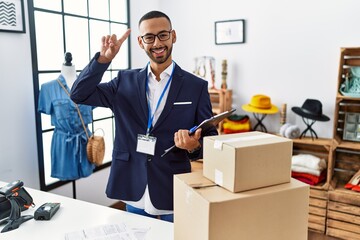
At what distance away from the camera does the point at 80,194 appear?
3.04m

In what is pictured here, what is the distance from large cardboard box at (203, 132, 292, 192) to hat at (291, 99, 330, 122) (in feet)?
6.90

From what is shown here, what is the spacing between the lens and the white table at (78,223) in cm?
129

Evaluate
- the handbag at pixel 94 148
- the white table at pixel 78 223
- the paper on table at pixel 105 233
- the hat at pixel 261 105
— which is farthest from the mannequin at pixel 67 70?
the hat at pixel 261 105

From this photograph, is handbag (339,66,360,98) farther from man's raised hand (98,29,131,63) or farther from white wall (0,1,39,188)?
white wall (0,1,39,188)

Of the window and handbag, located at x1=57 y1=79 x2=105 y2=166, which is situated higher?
the window

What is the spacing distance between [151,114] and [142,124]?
0.07 m

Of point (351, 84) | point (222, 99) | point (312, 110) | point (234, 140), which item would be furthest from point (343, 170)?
point (234, 140)

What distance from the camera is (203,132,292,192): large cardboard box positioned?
0.92 meters

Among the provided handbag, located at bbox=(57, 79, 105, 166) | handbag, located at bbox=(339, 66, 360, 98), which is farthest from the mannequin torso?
handbag, located at bbox=(339, 66, 360, 98)

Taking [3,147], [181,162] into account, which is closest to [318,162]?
[181,162]

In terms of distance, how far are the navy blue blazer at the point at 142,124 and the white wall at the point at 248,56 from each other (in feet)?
3.51

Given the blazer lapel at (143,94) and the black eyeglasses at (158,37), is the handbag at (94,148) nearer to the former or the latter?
the blazer lapel at (143,94)

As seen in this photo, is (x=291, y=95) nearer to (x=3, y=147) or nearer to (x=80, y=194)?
(x=80, y=194)

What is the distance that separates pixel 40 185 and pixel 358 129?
2832 millimetres
